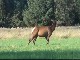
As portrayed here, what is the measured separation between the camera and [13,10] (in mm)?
85500

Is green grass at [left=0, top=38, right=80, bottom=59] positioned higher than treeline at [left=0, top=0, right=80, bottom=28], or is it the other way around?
green grass at [left=0, top=38, right=80, bottom=59]

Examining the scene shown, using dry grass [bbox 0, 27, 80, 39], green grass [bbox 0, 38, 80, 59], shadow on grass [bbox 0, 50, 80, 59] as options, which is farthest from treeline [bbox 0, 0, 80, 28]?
shadow on grass [bbox 0, 50, 80, 59]

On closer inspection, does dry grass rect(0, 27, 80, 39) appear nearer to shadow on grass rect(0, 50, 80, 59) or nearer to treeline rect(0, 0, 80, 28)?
treeline rect(0, 0, 80, 28)

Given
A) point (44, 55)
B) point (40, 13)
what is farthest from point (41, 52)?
point (40, 13)

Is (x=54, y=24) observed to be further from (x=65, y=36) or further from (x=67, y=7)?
(x=67, y=7)

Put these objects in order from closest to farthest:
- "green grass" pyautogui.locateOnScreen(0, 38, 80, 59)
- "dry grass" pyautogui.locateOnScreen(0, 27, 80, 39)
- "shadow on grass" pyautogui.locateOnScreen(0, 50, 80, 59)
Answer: "shadow on grass" pyautogui.locateOnScreen(0, 50, 80, 59) < "green grass" pyautogui.locateOnScreen(0, 38, 80, 59) < "dry grass" pyautogui.locateOnScreen(0, 27, 80, 39)

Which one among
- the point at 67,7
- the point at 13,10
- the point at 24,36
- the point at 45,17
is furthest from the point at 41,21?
the point at 24,36

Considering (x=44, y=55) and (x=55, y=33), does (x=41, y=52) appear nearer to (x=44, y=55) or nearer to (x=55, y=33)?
(x=44, y=55)

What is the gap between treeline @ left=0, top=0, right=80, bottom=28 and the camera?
7625 centimetres

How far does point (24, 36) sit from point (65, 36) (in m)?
5.60

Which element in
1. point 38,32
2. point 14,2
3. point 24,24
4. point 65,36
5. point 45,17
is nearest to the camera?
point 38,32

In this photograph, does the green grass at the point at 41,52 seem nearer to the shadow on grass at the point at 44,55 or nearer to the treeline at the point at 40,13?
the shadow on grass at the point at 44,55

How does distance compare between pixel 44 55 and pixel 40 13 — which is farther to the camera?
pixel 40 13

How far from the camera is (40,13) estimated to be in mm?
78750
